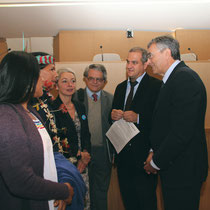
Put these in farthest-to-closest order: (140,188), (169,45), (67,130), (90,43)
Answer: (90,43) → (140,188) → (67,130) → (169,45)

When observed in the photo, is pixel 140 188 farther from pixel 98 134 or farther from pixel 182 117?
pixel 182 117

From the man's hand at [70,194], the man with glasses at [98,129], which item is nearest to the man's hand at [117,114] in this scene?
the man with glasses at [98,129]

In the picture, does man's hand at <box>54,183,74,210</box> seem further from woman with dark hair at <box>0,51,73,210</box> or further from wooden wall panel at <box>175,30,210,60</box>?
wooden wall panel at <box>175,30,210,60</box>

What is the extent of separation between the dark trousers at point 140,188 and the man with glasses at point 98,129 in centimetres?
30

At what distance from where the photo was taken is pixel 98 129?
8.14 feet

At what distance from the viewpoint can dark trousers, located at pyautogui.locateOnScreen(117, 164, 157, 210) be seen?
6.90 ft

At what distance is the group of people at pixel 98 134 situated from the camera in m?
1.01

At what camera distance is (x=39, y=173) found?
1.07m

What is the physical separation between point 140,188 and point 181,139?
2.57ft

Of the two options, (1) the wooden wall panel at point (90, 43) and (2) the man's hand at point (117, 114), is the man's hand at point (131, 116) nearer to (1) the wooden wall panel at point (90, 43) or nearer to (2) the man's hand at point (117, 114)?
(2) the man's hand at point (117, 114)

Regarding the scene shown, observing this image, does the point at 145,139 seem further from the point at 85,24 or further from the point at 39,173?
the point at 85,24

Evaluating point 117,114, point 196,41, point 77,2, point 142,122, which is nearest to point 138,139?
point 142,122

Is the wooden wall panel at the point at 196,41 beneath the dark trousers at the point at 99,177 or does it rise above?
above

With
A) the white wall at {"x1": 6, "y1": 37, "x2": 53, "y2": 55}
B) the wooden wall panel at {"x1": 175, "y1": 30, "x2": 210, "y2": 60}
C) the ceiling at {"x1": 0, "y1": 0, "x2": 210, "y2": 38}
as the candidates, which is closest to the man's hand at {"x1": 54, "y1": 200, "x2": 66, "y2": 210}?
the ceiling at {"x1": 0, "y1": 0, "x2": 210, "y2": 38}
